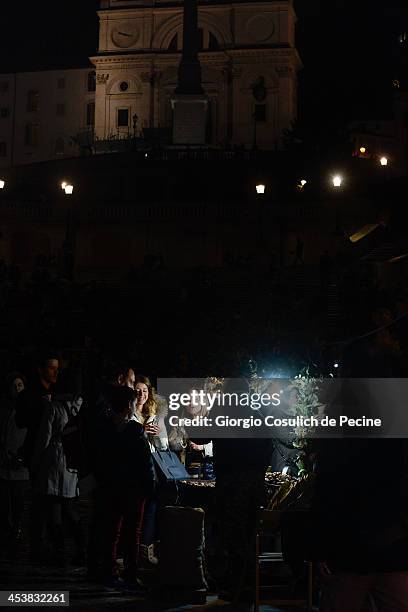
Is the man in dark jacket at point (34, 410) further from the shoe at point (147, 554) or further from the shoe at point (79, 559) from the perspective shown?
the shoe at point (147, 554)

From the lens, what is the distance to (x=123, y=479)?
Answer: 8352 millimetres

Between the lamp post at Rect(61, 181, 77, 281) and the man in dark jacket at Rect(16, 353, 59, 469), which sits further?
the lamp post at Rect(61, 181, 77, 281)

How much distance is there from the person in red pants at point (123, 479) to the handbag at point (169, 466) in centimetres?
72

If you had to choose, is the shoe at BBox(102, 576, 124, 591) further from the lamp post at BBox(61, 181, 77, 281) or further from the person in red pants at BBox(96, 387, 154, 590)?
the lamp post at BBox(61, 181, 77, 281)

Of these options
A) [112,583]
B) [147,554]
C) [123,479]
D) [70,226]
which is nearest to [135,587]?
[112,583]

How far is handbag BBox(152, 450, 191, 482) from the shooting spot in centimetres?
918

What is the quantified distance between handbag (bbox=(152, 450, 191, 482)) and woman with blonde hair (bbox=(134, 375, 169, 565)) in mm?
92

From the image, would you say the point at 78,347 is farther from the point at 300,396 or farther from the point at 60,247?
the point at 60,247

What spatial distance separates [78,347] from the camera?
80.3 feet

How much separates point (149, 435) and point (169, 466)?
1.22ft

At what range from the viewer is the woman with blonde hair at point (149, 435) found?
9.41m

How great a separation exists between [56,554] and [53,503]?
A: 43 cm

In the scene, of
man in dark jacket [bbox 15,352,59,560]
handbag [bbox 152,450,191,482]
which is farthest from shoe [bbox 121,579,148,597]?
man in dark jacket [bbox 15,352,59,560]

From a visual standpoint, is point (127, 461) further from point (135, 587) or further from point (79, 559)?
point (79, 559)
